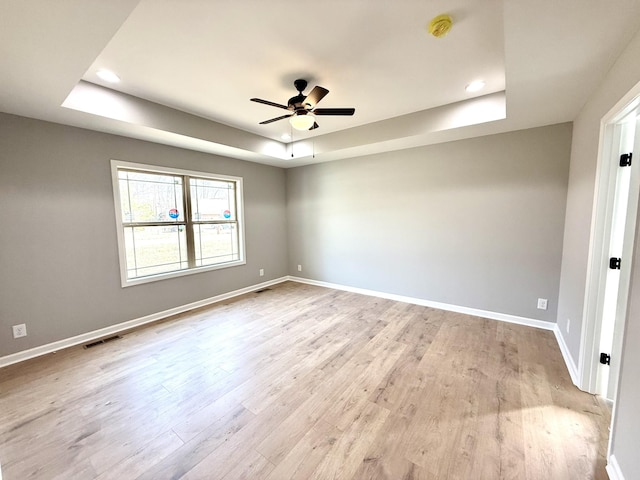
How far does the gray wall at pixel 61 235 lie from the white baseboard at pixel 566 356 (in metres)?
4.59

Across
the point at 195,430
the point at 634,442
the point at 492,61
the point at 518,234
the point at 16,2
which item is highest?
the point at 492,61

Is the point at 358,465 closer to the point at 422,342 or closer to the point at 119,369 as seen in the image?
the point at 422,342

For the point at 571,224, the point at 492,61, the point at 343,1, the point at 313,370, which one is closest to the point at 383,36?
the point at 343,1

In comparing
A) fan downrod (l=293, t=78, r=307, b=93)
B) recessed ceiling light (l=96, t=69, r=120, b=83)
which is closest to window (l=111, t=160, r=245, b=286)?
recessed ceiling light (l=96, t=69, r=120, b=83)

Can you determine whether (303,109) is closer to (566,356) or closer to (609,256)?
(609,256)

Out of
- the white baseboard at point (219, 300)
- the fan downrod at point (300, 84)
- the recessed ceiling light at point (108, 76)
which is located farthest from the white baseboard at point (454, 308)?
the recessed ceiling light at point (108, 76)

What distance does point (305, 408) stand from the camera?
1866 millimetres

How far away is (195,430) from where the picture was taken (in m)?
1.69

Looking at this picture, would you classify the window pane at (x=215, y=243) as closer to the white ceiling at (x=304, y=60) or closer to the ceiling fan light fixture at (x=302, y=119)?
the white ceiling at (x=304, y=60)

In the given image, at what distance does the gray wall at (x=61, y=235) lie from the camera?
→ 2.47 metres

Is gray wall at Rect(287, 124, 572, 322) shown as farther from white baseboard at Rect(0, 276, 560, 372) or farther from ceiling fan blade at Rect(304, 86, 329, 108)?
ceiling fan blade at Rect(304, 86, 329, 108)

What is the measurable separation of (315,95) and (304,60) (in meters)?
0.28

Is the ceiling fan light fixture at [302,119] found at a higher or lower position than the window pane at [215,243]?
higher

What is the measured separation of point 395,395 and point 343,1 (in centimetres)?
276
